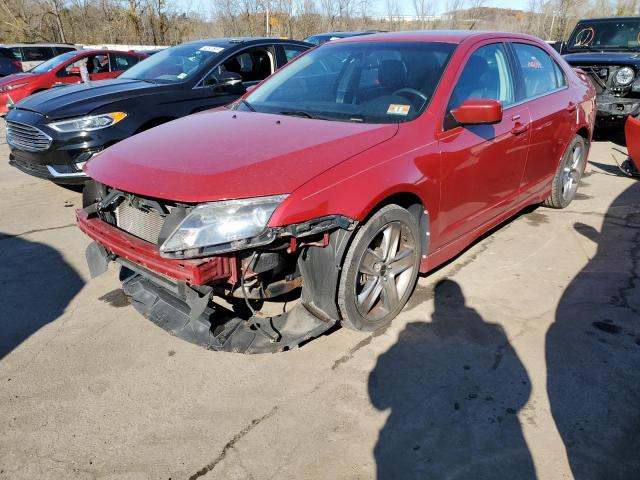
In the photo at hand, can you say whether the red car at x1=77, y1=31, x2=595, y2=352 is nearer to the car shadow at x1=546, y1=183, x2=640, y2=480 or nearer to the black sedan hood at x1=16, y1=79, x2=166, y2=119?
the car shadow at x1=546, y1=183, x2=640, y2=480

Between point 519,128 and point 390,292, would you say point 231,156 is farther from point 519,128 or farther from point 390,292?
point 519,128

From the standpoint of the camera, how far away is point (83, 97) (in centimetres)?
534

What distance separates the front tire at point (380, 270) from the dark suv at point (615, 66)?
22.3 ft

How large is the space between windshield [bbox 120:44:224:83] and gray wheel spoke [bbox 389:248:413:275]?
3.83 metres

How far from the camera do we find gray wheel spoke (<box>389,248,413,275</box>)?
3152 millimetres

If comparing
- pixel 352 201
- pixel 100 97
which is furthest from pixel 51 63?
pixel 352 201

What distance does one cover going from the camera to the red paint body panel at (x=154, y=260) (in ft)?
8.00

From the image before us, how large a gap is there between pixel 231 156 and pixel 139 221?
0.64 metres

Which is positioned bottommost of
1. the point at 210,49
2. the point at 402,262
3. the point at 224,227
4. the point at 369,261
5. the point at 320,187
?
the point at 402,262

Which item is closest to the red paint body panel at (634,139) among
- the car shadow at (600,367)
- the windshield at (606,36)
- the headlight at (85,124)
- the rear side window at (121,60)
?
the car shadow at (600,367)

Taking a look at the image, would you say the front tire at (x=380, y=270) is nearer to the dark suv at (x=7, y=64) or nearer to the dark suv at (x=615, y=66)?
the dark suv at (x=615, y=66)

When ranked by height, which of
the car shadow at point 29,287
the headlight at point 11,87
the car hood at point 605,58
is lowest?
the car shadow at point 29,287

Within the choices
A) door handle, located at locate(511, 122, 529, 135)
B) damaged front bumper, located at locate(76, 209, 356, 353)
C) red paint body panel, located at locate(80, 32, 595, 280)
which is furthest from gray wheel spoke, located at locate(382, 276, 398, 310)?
door handle, located at locate(511, 122, 529, 135)

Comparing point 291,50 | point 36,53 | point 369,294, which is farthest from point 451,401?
point 36,53
